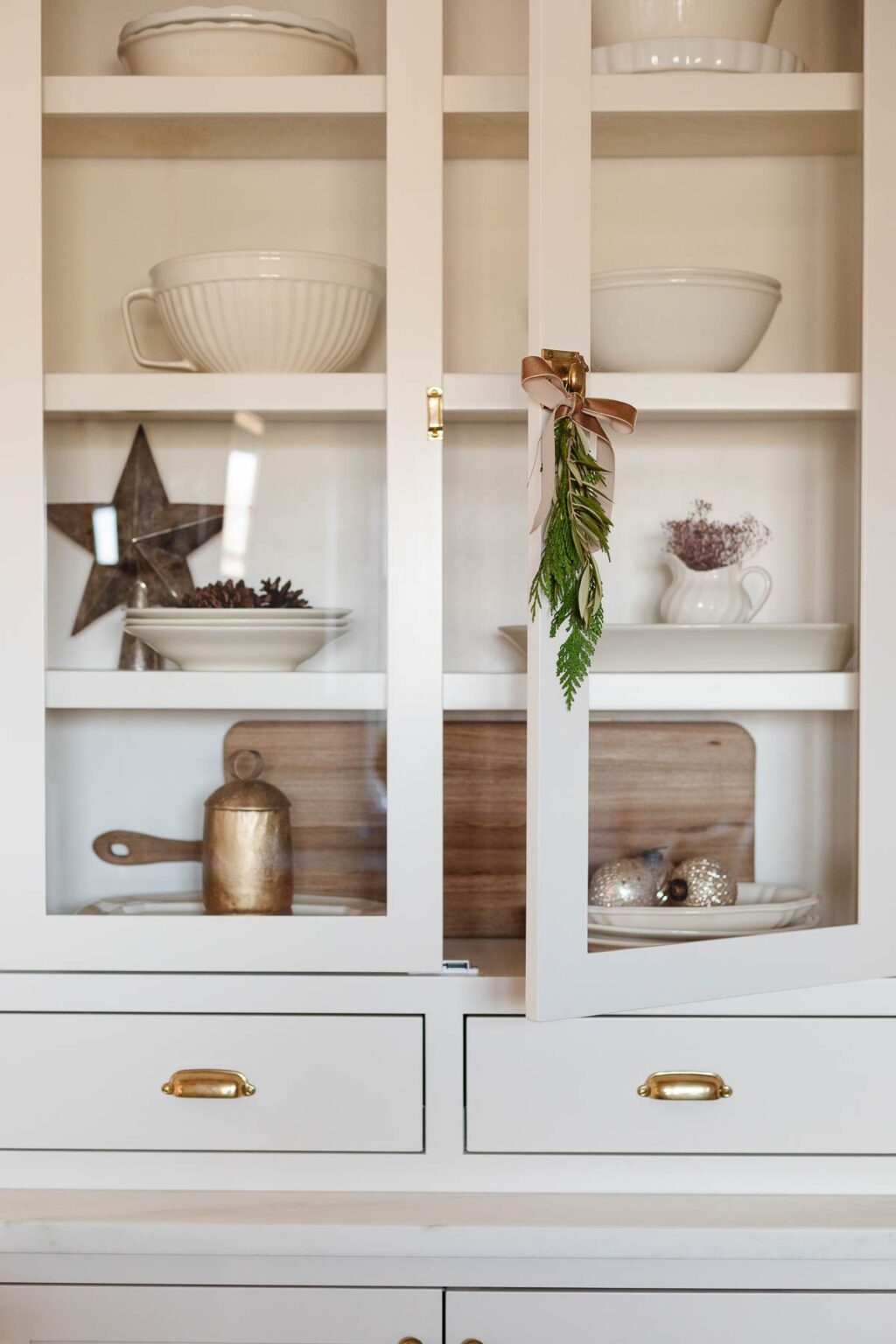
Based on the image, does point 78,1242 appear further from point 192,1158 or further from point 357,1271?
point 357,1271

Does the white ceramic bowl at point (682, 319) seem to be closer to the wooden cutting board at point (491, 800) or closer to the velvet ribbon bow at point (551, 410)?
the velvet ribbon bow at point (551, 410)

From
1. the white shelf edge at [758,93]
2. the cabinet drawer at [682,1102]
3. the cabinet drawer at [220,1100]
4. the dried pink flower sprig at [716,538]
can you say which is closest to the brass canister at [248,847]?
→ the cabinet drawer at [220,1100]

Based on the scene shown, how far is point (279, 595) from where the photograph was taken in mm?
1153

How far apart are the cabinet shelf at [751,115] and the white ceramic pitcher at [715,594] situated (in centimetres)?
38

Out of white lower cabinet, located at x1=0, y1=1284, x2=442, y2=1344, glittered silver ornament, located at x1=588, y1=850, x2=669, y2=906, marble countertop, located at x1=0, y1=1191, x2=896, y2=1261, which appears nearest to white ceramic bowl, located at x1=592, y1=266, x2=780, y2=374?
glittered silver ornament, located at x1=588, y1=850, x2=669, y2=906

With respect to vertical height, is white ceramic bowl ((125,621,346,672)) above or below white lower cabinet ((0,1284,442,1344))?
above

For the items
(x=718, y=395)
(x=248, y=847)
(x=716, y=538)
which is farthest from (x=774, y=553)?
(x=248, y=847)

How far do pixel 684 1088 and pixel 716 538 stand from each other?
52 centimetres

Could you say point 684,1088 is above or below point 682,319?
below

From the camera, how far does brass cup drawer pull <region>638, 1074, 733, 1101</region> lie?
1.12 m

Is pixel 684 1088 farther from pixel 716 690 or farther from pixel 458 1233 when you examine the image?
pixel 716 690

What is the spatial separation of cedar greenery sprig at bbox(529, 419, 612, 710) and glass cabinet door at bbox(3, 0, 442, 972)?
16 centimetres

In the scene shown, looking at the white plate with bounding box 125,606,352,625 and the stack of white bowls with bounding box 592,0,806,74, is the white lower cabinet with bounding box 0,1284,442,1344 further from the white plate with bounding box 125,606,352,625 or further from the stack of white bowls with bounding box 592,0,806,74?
the stack of white bowls with bounding box 592,0,806,74

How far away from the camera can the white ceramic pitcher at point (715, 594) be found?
110cm
